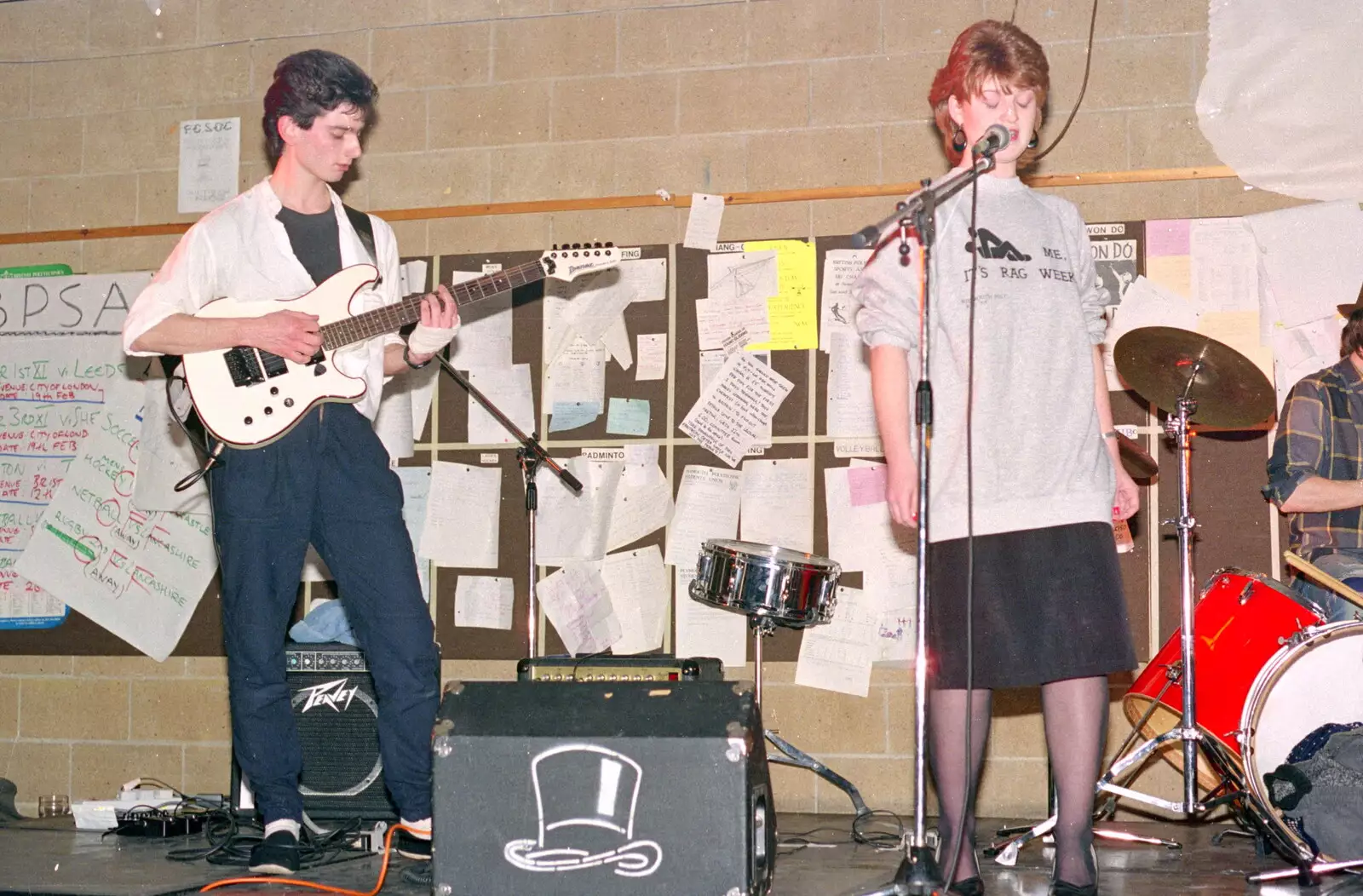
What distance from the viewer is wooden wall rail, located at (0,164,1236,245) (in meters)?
4.28

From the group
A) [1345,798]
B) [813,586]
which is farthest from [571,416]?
[1345,798]

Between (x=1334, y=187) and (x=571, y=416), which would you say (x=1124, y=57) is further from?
(x=571, y=416)

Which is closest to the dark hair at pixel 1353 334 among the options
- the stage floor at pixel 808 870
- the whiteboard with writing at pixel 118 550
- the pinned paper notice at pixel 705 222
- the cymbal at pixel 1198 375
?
the cymbal at pixel 1198 375

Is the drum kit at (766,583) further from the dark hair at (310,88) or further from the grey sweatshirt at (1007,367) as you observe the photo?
the dark hair at (310,88)

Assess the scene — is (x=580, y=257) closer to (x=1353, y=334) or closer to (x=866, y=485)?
(x=866, y=485)

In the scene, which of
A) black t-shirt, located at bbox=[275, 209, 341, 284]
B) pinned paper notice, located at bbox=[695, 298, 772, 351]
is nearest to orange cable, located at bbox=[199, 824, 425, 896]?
black t-shirt, located at bbox=[275, 209, 341, 284]

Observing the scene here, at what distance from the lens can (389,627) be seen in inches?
121

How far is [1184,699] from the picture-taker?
10.8ft

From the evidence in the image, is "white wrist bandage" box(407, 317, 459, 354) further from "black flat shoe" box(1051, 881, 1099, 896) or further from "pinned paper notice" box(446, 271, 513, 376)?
"black flat shoe" box(1051, 881, 1099, 896)

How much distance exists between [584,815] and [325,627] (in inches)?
84.3

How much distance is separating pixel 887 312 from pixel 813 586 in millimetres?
1334

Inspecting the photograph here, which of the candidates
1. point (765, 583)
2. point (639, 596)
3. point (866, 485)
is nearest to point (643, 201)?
point (866, 485)

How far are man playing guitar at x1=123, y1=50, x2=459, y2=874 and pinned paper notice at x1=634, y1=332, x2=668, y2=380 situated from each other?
1341mm

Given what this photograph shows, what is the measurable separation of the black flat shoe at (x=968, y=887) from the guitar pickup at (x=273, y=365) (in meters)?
1.82
